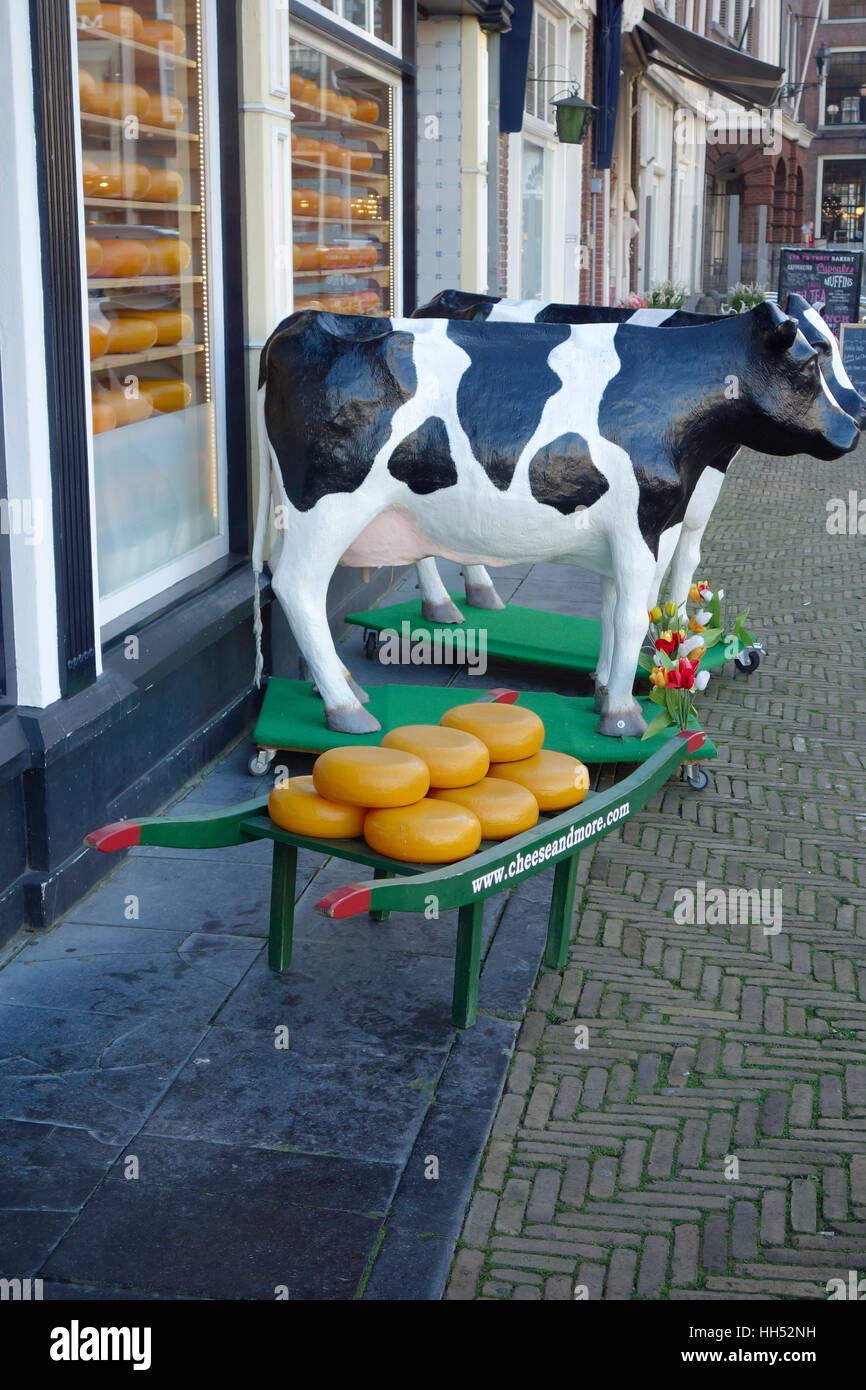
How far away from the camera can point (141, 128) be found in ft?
18.7

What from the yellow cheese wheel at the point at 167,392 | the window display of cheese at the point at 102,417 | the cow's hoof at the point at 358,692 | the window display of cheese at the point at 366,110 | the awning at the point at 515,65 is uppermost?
the awning at the point at 515,65

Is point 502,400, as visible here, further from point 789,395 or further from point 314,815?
point 314,815

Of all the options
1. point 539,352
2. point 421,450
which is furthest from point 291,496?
point 539,352

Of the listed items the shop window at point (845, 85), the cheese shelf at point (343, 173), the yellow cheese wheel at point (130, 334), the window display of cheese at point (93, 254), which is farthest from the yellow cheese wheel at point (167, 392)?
the shop window at point (845, 85)

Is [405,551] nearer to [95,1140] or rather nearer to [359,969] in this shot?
[359,969]

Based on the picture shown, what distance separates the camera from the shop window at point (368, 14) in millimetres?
7520

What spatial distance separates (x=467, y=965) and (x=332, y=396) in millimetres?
2571

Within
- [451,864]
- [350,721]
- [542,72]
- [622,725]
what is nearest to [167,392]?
[350,721]

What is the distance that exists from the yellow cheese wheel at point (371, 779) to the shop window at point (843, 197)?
179ft

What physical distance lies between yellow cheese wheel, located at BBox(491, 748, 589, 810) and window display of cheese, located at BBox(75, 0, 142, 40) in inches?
121

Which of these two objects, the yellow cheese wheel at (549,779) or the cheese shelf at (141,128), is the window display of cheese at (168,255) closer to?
the cheese shelf at (141,128)

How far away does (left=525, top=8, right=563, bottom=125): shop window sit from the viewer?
556 inches

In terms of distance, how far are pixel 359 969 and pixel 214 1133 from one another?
0.96 metres

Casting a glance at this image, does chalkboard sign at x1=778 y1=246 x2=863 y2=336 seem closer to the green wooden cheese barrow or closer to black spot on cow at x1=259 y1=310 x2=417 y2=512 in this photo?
black spot on cow at x1=259 y1=310 x2=417 y2=512
